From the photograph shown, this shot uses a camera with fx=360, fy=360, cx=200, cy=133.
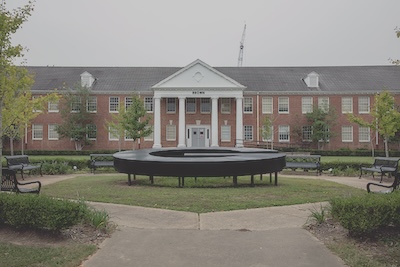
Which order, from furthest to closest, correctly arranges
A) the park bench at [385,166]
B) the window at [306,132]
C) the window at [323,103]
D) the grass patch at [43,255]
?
1. the window at [306,132]
2. the window at [323,103]
3. the park bench at [385,166]
4. the grass patch at [43,255]

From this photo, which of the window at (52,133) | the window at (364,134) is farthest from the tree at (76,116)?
the window at (364,134)

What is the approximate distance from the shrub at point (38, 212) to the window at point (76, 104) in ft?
115

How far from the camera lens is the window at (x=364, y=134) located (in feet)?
133

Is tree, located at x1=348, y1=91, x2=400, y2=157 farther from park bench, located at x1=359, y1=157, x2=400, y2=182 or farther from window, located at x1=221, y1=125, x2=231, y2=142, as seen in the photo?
window, located at x1=221, y1=125, x2=231, y2=142

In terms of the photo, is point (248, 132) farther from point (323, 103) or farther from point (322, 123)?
point (323, 103)

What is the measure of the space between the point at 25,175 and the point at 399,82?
41698 millimetres

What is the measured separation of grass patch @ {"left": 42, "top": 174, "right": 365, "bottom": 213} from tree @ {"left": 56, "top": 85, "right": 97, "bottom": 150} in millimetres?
27397

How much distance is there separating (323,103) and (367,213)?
36590 millimetres

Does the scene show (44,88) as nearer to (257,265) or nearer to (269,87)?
(269,87)

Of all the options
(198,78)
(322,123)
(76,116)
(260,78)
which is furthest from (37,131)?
(322,123)

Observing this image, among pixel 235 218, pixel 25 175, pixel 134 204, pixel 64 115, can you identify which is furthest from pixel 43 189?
pixel 64 115

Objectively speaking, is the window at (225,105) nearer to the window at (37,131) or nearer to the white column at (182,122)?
the white column at (182,122)

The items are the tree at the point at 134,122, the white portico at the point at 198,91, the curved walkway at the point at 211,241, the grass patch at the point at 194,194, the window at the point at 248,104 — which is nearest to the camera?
the curved walkway at the point at 211,241

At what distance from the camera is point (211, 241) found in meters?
5.77
